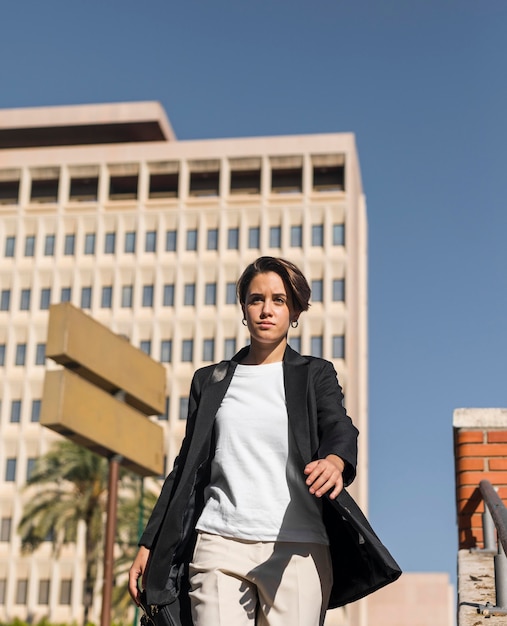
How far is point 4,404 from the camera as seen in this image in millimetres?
73938

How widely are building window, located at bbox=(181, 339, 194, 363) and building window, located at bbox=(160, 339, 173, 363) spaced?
770 mm

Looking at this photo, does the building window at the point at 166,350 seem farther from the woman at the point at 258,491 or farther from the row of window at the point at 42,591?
the woman at the point at 258,491

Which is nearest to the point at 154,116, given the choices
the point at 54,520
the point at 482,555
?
the point at 54,520

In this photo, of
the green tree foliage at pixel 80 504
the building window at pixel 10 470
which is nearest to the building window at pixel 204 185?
the building window at pixel 10 470

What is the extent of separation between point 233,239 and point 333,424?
7318 centimetres

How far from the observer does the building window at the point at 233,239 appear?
3014 inches

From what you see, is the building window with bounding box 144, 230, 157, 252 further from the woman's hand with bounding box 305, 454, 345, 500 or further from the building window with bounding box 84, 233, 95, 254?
the woman's hand with bounding box 305, 454, 345, 500

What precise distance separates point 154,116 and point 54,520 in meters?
35.4

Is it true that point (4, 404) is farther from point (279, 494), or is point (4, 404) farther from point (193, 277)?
point (279, 494)

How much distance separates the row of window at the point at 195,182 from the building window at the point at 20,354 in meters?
10.1

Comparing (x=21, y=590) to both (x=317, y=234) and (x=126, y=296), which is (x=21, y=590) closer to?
(x=126, y=296)

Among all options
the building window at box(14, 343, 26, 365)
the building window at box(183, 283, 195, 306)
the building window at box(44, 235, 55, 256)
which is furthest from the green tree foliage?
the building window at box(44, 235, 55, 256)

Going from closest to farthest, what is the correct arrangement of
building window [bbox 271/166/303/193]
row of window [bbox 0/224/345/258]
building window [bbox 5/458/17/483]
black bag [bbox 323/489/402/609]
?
black bag [bbox 323/489/402/609], building window [bbox 5/458/17/483], row of window [bbox 0/224/345/258], building window [bbox 271/166/303/193]

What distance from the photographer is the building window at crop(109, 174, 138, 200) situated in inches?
3071
